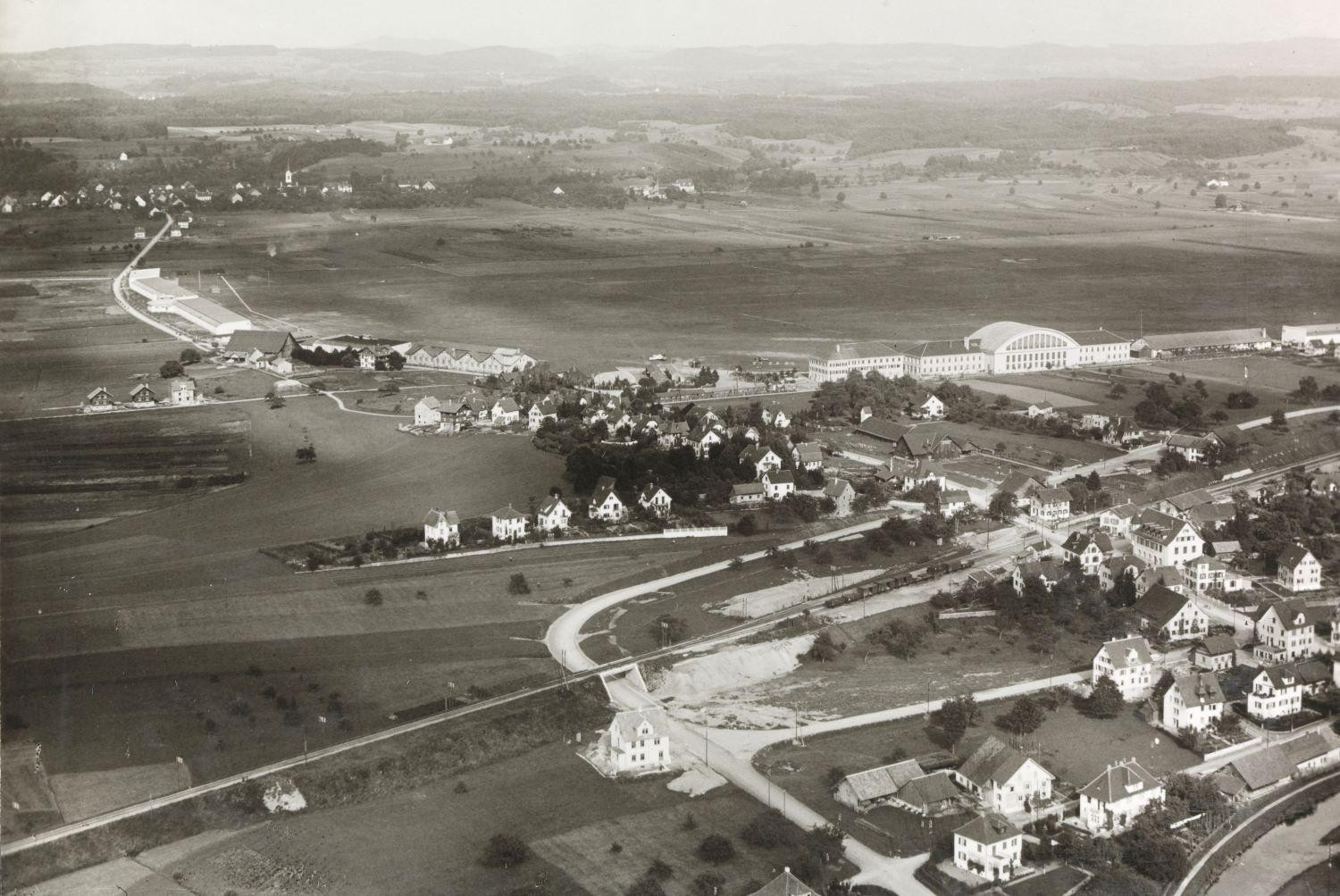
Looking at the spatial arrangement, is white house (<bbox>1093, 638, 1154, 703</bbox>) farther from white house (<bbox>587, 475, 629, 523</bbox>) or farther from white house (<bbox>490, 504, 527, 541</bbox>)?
white house (<bbox>490, 504, 527, 541</bbox>)

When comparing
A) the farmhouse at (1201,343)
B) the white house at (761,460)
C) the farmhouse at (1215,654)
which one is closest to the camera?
the farmhouse at (1215,654)

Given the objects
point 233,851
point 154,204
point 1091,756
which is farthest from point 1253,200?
point 233,851

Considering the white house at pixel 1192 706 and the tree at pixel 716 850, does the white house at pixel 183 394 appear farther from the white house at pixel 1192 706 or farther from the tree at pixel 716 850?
the white house at pixel 1192 706

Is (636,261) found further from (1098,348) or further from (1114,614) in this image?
(1114,614)

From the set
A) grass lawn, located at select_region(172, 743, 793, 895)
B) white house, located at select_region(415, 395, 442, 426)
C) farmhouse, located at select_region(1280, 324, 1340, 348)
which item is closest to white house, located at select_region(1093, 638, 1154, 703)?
grass lawn, located at select_region(172, 743, 793, 895)

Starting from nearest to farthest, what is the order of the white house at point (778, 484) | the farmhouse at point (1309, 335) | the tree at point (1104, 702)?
1. the tree at point (1104, 702)
2. the white house at point (778, 484)
3. the farmhouse at point (1309, 335)

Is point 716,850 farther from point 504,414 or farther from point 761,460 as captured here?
point 504,414

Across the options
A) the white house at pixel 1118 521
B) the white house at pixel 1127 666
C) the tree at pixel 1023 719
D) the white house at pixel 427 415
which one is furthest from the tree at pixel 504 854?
the white house at pixel 427 415
